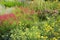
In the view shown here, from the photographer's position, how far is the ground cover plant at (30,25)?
259 inches

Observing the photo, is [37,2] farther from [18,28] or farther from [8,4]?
[18,28]

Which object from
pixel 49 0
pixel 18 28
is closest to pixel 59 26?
pixel 18 28

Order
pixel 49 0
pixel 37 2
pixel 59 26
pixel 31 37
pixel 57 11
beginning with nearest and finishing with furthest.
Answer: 1. pixel 31 37
2. pixel 59 26
3. pixel 57 11
4. pixel 37 2
5. pixel 49 0

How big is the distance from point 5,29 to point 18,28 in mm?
460

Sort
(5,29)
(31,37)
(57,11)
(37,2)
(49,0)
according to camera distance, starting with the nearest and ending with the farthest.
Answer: (31,37), (5,29), (57,11), (37,2), (49,0)

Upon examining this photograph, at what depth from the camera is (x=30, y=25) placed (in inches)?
308

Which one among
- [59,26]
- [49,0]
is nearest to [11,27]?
[59,26]

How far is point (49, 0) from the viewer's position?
1160 cm

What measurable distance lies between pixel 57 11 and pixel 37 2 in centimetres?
146

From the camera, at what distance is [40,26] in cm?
752

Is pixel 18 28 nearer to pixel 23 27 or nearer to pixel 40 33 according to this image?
pixel 23 27

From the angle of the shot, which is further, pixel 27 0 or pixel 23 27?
pixel 27 0

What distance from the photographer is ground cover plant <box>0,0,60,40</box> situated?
6585 mm

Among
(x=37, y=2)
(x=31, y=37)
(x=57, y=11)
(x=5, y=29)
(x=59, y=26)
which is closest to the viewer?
(x=31, y=37)
